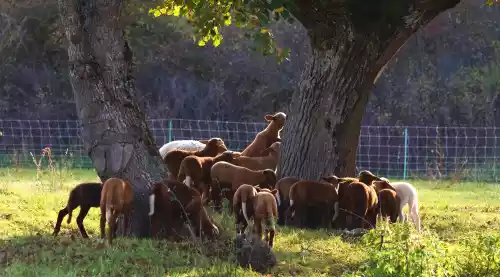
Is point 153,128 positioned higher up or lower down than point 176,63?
lower down

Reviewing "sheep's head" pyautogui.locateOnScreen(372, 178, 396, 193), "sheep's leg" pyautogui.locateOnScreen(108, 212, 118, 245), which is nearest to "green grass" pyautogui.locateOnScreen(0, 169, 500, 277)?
"sheep's leg" pyautogui.locateOnScreen(108, 212, 118, 245)

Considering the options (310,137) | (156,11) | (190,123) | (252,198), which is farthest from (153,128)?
(252,198)

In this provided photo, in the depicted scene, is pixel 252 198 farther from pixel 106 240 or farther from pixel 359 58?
pixel 359 58

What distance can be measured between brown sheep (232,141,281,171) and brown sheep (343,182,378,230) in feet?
7.01

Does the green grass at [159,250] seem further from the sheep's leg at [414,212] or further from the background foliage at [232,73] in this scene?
the background foliage at [232,73]

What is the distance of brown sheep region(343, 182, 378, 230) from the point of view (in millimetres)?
10336

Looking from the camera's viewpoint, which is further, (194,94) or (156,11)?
(194,94)

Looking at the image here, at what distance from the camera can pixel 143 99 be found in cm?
2520

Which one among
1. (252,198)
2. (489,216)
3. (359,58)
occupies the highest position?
(359,58)

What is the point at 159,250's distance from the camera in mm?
8445

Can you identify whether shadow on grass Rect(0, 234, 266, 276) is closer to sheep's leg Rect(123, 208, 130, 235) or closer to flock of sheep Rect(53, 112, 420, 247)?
sheep's leg Rect(123, 208, 130, 235)

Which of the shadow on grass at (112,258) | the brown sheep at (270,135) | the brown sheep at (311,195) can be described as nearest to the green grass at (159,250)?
the shadow on grass at (112,258)

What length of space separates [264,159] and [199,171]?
143 cm

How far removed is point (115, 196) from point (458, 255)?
3.30 meters
